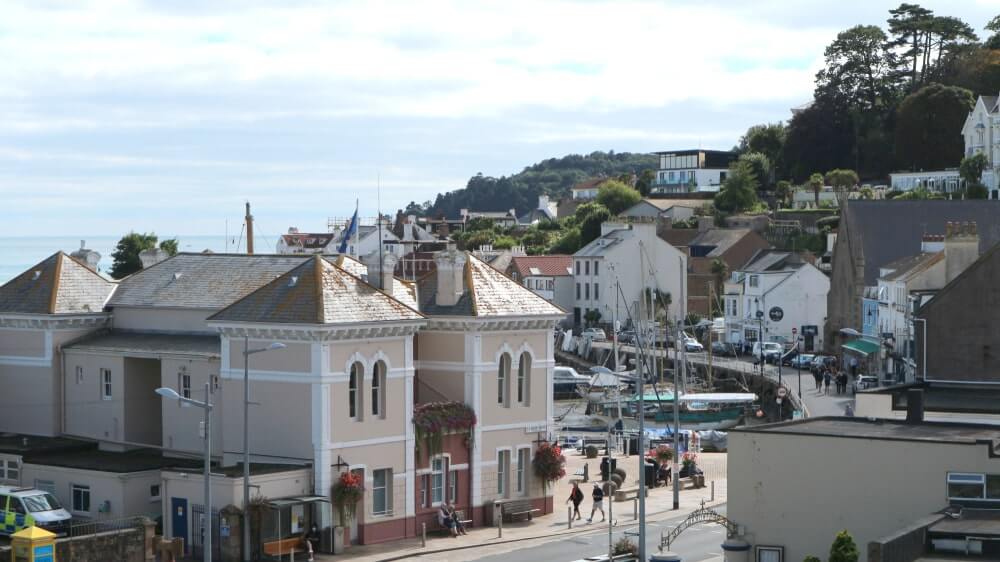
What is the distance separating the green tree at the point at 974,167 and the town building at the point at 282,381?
8171cm

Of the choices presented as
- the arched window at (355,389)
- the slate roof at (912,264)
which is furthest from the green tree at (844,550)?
the slate roof at (912,264)

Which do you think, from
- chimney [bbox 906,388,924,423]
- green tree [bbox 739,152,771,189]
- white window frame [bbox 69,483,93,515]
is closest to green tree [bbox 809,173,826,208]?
green tree [bbox 739,152,771,189]

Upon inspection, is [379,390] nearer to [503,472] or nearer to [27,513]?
[503,472]

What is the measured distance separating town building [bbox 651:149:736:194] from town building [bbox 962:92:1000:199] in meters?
41.5

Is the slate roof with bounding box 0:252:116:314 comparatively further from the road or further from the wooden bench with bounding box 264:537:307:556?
the road

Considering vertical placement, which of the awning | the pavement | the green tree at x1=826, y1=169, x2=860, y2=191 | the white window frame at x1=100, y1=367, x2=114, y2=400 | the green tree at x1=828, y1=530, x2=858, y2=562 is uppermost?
the green tree at x1=826, y1=169, x2=860, y2=191

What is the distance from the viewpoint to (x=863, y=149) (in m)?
149

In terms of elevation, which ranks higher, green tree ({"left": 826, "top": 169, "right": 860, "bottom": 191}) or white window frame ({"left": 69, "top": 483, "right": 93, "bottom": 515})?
green tree ({"left": 826, "top": 169, "right": 860, "bottom": 191})

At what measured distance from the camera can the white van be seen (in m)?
43.0

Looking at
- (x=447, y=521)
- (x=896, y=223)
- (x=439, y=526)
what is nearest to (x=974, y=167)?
(x=896, y=223)

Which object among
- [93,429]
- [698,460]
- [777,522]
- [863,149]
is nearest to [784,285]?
[698,460]

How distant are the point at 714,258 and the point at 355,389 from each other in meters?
81.5

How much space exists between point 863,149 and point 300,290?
112241 millimetres

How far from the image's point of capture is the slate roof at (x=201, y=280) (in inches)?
1966
